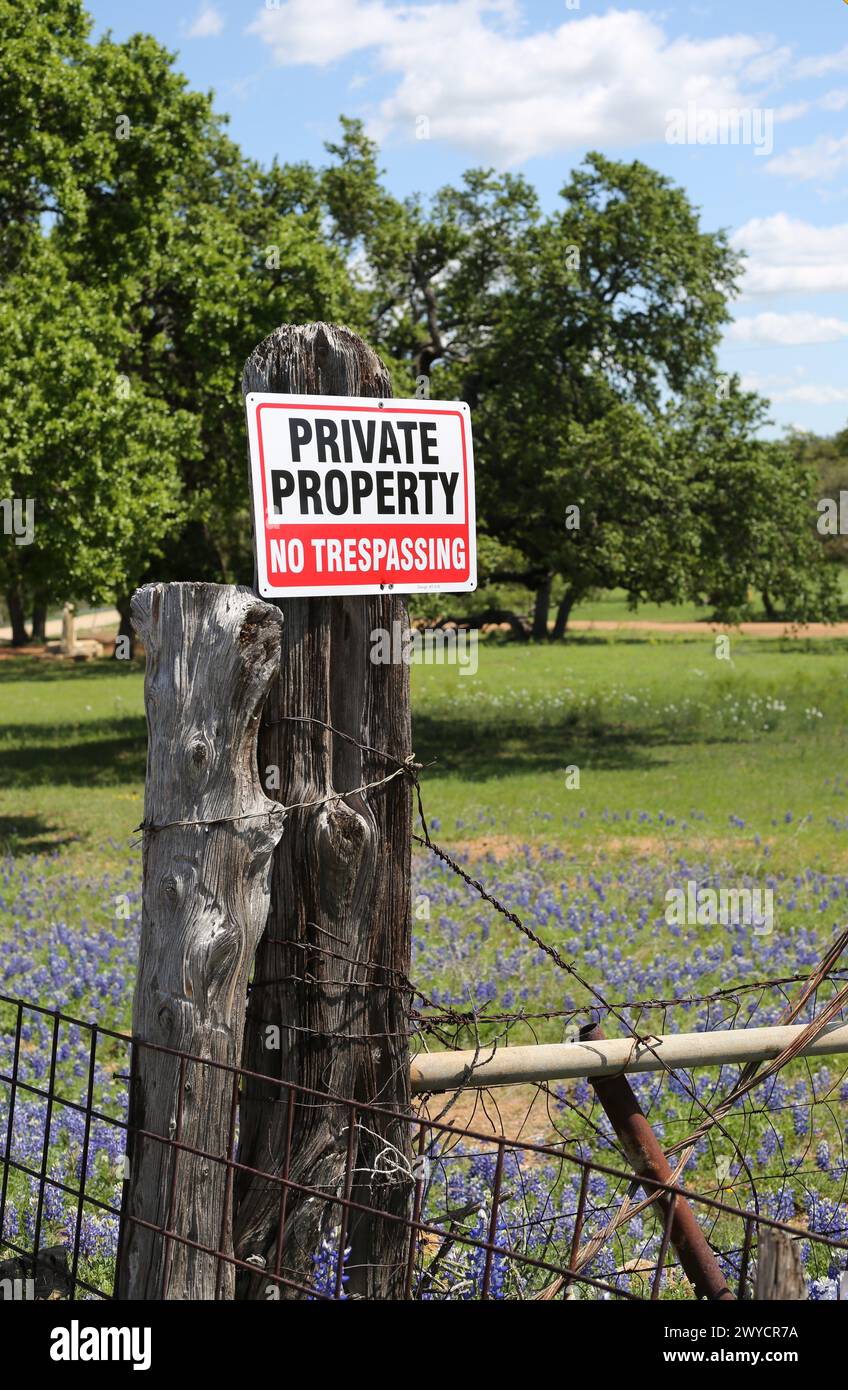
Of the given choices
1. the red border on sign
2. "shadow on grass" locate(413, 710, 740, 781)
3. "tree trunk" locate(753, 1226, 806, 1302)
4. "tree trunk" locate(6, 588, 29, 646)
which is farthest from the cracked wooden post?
"tree trunk" locate(6, 588, 29, 646)

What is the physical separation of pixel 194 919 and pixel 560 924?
23.6 feet

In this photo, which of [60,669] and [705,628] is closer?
[60,669]

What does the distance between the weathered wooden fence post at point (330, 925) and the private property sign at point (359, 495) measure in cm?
9

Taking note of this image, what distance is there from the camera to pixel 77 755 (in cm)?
2402

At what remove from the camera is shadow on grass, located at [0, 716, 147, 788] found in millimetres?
20969

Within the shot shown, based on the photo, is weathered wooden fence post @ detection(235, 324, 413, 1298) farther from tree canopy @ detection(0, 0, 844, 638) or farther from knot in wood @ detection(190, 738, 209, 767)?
tree canopy @ detection(0, 0, 844, 638)

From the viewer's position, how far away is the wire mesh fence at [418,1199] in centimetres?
356

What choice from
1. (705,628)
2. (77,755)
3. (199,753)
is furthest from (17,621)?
(199,753)

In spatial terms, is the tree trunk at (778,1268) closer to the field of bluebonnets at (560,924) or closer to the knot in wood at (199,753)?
→ the field of bluebonnets at (560,924)

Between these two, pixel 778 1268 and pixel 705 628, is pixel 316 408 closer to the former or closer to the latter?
pixel 778 1268

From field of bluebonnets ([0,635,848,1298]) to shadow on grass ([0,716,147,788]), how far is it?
10 cm

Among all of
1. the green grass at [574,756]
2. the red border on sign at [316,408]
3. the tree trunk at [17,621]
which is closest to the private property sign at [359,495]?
the red border on sign at [316,408]
